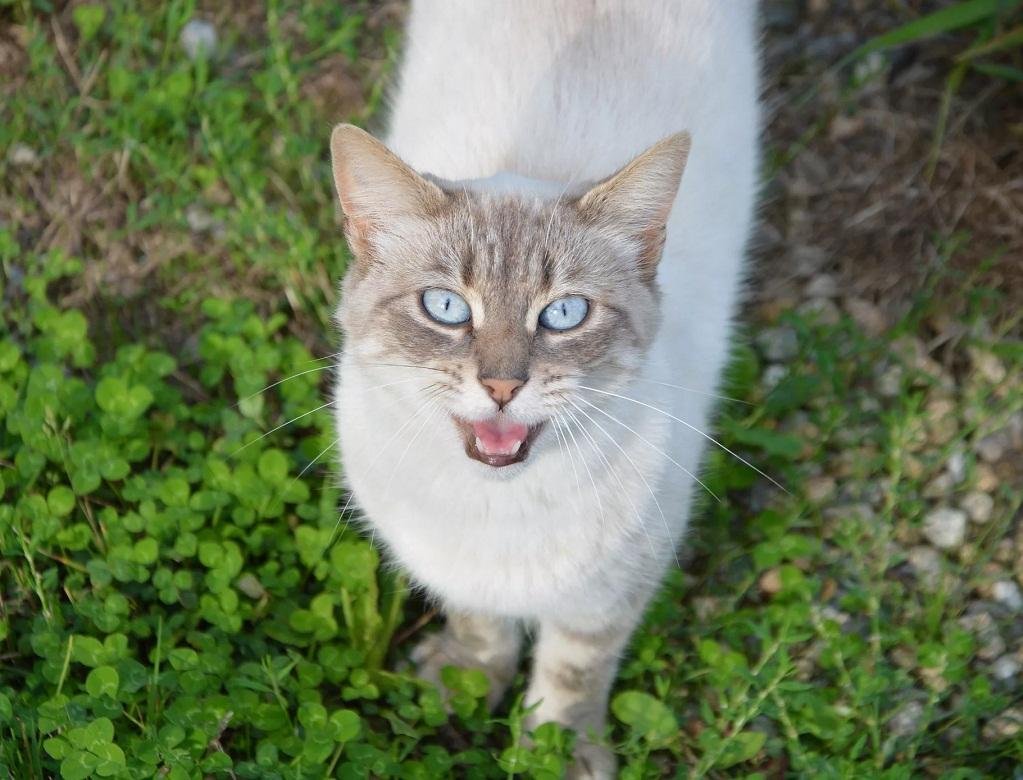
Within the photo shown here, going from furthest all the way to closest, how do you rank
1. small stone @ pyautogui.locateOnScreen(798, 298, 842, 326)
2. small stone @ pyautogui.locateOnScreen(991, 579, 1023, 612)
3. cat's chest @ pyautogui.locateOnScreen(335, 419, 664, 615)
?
1. small stone @ pyautogui.locateOnScreen(798, 298, 842, 326)
2. small stone @ pyautogui.locateOnScreen(991, 579, 1023, 612)
3. cat's chest @ pyautogui.locateOnScreen(335, 419, 664, 615)

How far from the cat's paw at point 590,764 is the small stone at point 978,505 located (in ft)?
4.55

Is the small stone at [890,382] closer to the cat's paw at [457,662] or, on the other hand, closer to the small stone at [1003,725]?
the small stone at [1003,725]

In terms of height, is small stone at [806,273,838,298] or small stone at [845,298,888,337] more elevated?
small stone at [806,273,838,298]

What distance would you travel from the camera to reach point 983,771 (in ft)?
9.32

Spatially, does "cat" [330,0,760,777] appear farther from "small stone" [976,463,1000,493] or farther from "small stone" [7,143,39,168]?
"small stone" [7,143,39,168]

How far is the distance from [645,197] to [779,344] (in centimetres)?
152

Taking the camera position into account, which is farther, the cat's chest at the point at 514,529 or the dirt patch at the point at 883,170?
the dirt patch at the point at 883,170

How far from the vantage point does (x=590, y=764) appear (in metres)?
2.86

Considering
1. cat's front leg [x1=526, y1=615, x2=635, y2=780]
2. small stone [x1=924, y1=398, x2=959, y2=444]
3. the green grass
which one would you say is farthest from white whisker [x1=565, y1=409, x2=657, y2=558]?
small stone [x1=924, y1=398, x2=959, y2=444]

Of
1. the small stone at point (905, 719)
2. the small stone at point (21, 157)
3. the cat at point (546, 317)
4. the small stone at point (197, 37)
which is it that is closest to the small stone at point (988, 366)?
the cat at point (546, 317)

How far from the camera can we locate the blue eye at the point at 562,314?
2.25 metres

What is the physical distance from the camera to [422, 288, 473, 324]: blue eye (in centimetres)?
225

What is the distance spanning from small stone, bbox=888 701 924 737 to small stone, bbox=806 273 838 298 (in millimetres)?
1431

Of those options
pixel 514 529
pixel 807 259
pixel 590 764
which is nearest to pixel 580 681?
pixel 590 764
